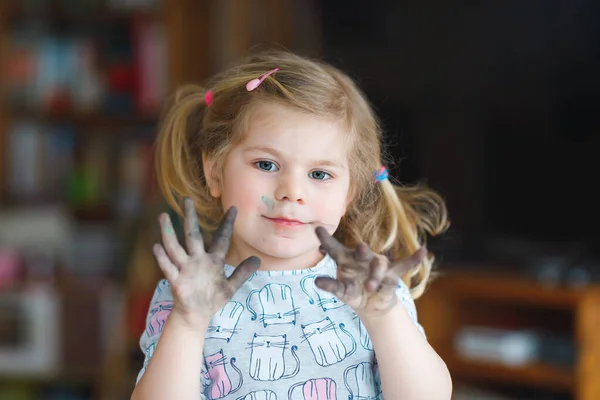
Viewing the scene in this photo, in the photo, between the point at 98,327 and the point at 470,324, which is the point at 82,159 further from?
the point at 470,324

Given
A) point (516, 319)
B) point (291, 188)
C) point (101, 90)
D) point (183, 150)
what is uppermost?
point (101, 90)

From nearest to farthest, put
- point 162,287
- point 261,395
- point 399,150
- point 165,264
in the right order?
point 165,264, point 261,395, point 162,287, point 399,150

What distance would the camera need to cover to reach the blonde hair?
0.95m

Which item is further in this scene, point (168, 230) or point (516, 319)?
point (516, 319)

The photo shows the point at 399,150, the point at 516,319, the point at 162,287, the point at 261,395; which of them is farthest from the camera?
the point at 516,319

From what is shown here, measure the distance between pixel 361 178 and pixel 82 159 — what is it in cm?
231

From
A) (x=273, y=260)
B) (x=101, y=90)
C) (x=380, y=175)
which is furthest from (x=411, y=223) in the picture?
(x=101, y=90)

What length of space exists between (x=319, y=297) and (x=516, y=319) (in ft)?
5.27

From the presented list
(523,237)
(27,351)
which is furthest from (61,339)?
(523,237)

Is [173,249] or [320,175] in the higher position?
[320,175]

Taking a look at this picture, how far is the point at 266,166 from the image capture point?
0.91 meters

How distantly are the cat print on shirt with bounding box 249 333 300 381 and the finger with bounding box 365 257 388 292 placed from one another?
16 centimetres

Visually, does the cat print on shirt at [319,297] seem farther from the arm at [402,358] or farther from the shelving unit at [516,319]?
the shelving unit at [516,319]

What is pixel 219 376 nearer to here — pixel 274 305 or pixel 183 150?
pixel 274 305
